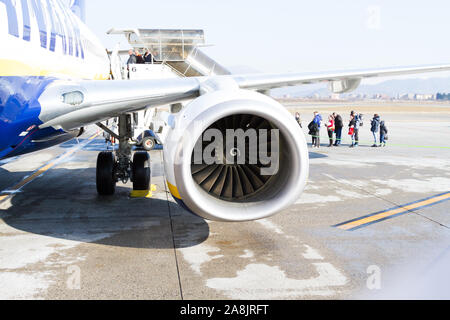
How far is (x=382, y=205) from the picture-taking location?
25.8 feet

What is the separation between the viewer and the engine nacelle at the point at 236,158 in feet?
15.3

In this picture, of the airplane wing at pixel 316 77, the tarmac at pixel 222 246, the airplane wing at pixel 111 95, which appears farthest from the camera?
the airplane wing at pixel 316 77

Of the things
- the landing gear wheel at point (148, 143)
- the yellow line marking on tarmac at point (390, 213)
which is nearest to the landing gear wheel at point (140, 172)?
the yellow line marking on tarmac at point (390, 213)

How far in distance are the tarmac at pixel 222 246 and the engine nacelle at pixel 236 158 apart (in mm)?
711

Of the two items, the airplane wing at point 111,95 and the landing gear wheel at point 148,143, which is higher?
the airplane wing at point 111,95

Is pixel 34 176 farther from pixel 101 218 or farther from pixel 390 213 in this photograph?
pixel 390 213

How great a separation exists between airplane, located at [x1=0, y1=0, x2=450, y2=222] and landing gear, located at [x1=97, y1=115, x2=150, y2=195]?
1.68 meters

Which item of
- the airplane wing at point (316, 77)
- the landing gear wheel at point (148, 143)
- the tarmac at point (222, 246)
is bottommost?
the tarmac at point (222, 246)

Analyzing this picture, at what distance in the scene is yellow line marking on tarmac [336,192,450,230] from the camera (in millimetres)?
6602

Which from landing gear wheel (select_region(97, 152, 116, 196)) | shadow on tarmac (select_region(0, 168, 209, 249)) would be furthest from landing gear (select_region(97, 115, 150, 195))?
shadow on tarmac (select_region(0, 168, 209, 249))

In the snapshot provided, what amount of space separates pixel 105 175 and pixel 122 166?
498mm

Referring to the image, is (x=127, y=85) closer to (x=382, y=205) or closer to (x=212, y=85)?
(x=212, y=85)

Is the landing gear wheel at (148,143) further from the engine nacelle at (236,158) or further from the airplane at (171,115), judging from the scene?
the engine nacelle at (236,158)
